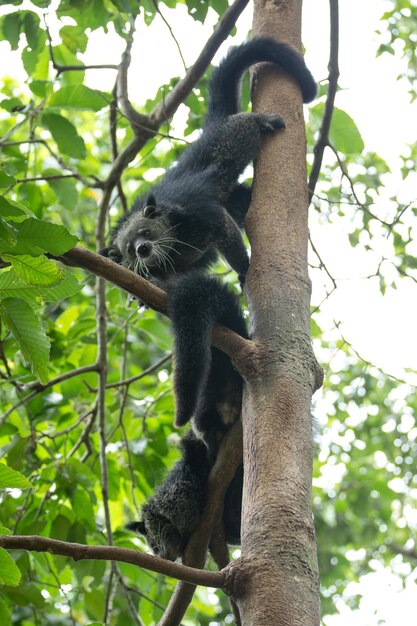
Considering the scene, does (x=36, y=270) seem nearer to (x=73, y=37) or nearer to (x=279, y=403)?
(x=279, y=403)

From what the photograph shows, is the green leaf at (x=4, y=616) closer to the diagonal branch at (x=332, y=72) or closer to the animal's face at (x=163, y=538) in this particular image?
the animal's face at (x=163, y=538)

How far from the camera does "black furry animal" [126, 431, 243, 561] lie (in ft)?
10.1

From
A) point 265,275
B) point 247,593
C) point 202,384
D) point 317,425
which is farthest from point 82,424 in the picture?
point 247,593

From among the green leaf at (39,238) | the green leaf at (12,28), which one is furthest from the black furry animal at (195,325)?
the green leaf at (12,28)

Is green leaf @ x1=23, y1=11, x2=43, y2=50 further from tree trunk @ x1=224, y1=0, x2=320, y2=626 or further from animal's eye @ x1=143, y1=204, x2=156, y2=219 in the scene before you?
tree trunk @ x1=224, y1=0, x2=320, y2=626

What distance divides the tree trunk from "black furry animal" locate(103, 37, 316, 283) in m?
0.36

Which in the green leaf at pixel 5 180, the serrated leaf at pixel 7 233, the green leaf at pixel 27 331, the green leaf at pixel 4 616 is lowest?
the green leaf at pixel 4 616

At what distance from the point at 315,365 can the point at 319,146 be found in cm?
145

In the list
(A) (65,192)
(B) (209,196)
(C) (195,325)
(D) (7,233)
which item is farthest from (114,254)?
(D) (7,233)

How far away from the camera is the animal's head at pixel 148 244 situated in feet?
12.9

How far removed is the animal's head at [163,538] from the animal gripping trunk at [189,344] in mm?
611

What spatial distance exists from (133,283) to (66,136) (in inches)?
63.2

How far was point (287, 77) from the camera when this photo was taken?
344 centimetres

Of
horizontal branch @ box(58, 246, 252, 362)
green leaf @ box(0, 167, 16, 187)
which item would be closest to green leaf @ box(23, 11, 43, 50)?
horizontal branch @ box(58, 246, 252, 362)
